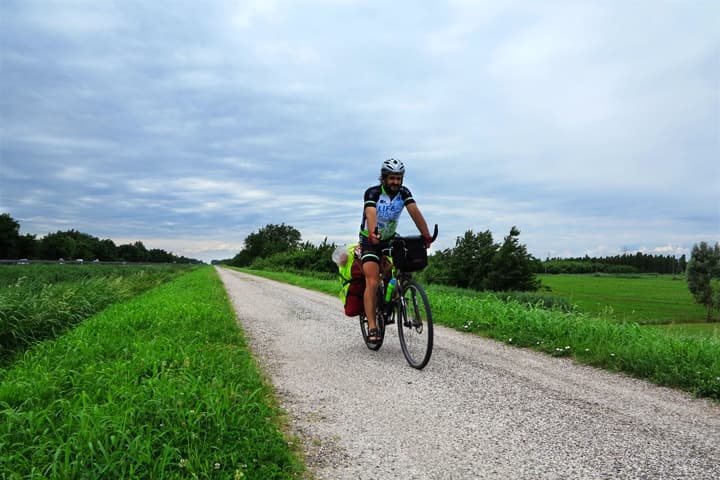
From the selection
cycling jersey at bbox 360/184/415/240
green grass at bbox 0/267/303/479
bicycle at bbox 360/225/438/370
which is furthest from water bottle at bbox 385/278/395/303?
green grass at bbox 0/267/303/479

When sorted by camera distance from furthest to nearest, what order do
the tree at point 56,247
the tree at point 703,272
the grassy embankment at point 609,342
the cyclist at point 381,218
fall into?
the tree at point 56,247 < the tree at point 703,272 < the cyclist at point 381,218 < the grassy embankment at point 609,342

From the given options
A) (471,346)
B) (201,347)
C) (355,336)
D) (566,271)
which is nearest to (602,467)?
(471,346)

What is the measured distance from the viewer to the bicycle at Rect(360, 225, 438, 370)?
16.4ft

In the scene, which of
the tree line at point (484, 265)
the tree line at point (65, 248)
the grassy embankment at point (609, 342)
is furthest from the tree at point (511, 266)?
the tree line at point (65, 248)

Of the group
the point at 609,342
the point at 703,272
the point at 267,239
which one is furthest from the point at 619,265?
the point at 609,342

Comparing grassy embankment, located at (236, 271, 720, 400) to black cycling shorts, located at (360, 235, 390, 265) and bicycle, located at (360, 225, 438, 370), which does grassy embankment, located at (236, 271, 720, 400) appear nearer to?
bicycle, located at (360, 225, 438, 370)

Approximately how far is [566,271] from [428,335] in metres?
108

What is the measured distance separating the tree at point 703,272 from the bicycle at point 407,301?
216 feet

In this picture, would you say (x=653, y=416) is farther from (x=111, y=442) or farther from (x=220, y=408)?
(x=111, y=442)

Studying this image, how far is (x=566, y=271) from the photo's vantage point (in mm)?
102625

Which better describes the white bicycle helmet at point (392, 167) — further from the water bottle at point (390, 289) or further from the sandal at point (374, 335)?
the sandal at point (374, 335)

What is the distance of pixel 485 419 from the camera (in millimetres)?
3400

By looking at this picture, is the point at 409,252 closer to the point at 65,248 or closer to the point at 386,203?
the point at 386,203

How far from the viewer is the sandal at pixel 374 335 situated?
568cm
